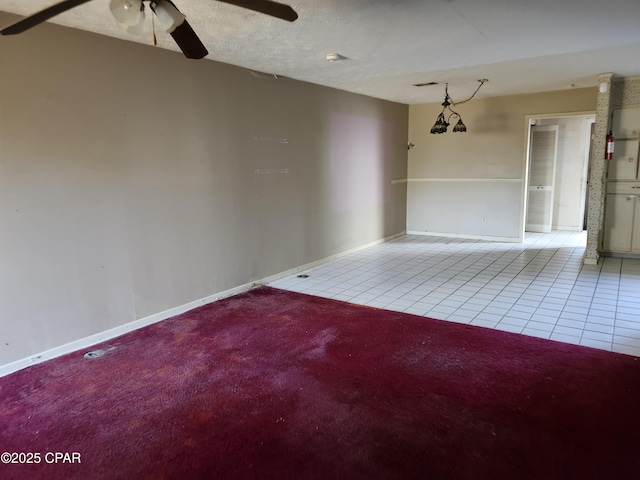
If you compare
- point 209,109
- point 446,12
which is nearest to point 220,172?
point 209,109

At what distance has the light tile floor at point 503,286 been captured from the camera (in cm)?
346

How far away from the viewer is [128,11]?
6.28 ft

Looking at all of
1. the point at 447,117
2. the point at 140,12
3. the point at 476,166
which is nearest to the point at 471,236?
the point at 476,166

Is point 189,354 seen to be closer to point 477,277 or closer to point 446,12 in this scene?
point 446,12

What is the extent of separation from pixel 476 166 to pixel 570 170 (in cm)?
186

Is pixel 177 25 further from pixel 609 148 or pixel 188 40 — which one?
pixel 609 148

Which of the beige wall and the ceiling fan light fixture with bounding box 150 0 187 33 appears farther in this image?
the beige wall

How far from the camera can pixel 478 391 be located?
2506 millimetres

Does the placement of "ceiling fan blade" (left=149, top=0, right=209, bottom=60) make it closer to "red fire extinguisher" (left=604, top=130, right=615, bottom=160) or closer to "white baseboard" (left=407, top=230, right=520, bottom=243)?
"red fire extinguisher" (left=604, top=130, right=615, bottom=160)

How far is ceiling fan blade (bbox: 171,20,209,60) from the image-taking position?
2152mm

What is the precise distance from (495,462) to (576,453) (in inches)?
15.4

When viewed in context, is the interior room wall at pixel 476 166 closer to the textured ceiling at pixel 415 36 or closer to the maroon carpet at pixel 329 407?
the textured ceiling at pixel 415 36

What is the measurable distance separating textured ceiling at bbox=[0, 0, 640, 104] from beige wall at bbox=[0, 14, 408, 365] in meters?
0.29

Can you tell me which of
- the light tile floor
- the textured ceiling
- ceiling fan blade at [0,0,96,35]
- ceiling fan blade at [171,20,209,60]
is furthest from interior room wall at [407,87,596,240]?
ceiling fan blade at [0,0,96,35]
